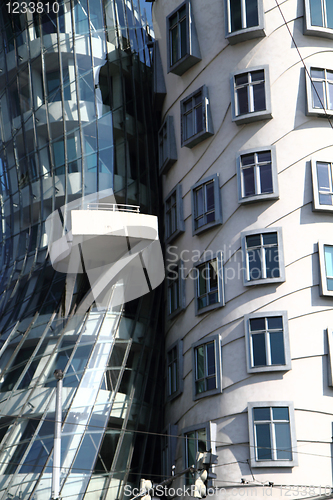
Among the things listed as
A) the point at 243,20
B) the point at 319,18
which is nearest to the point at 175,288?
the point at 243,20

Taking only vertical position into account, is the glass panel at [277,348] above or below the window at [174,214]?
below

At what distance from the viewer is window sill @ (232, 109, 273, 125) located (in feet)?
75.7

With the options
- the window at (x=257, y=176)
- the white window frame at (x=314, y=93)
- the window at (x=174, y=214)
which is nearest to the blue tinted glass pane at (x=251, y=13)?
the white window frame at (x=314, y=93)

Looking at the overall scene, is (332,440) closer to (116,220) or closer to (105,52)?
(116,220)

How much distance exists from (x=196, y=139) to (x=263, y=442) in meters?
10.7

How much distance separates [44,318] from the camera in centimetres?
2569

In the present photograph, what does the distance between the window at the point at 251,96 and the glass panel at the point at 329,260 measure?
4905 millimetres

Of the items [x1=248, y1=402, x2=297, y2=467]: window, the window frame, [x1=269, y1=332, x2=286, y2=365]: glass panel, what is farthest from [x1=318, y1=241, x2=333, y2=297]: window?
the window frame

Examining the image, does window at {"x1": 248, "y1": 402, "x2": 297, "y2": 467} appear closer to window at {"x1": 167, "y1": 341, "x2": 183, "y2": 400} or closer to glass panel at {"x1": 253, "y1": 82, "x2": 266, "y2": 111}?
window at {"x1": 167, "y1": 341, "x2": 183, "y2": 400}

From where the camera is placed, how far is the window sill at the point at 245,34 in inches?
945

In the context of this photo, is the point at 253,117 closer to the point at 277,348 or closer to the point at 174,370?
the point at 277,348

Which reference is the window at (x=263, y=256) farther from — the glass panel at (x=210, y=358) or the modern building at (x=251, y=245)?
the glass panel at (x=210, y=358)

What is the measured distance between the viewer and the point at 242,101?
23.8 metres

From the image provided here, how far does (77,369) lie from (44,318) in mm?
2724
